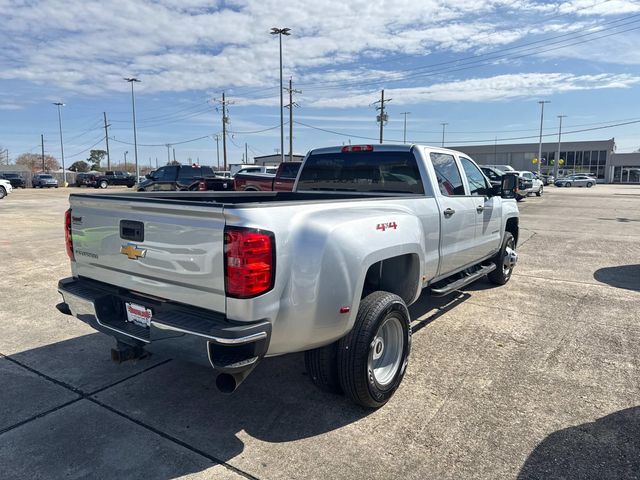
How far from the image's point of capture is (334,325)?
118 inches

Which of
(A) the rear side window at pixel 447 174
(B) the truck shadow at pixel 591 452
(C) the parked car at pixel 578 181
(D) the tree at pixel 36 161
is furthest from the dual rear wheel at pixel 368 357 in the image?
(D) the tree at pixel 36 161

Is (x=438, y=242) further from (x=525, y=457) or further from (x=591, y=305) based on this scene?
(x=591, y=305)

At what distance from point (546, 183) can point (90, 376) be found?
67537 millimetres

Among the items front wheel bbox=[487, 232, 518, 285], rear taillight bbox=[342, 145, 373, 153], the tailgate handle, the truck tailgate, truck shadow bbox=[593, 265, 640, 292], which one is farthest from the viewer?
truck shadow bbox=[593, 265, 640, 292]

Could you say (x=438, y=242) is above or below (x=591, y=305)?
above

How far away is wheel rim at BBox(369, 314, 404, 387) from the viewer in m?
3.52

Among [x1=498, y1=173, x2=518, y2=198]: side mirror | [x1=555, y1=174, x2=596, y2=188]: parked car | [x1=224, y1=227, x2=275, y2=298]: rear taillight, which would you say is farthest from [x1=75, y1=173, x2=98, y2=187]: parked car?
[x1=555, y1=174, x2=596, y2=188]: parked car

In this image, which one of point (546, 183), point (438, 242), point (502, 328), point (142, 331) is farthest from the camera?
point (546, 183)

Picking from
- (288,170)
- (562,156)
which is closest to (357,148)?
(288,170)

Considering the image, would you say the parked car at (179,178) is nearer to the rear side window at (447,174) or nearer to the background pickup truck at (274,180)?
the background pickup truck at (274,180)

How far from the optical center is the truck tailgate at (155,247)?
104 inches

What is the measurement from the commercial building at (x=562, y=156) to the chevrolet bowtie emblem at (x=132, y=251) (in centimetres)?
7783

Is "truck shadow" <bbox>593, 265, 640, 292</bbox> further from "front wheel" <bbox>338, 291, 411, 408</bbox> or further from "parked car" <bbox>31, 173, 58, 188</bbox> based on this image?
"parked car" <bbox>31, 173, 58, 188</bbox>

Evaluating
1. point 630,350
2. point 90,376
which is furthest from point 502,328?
point 90,376
